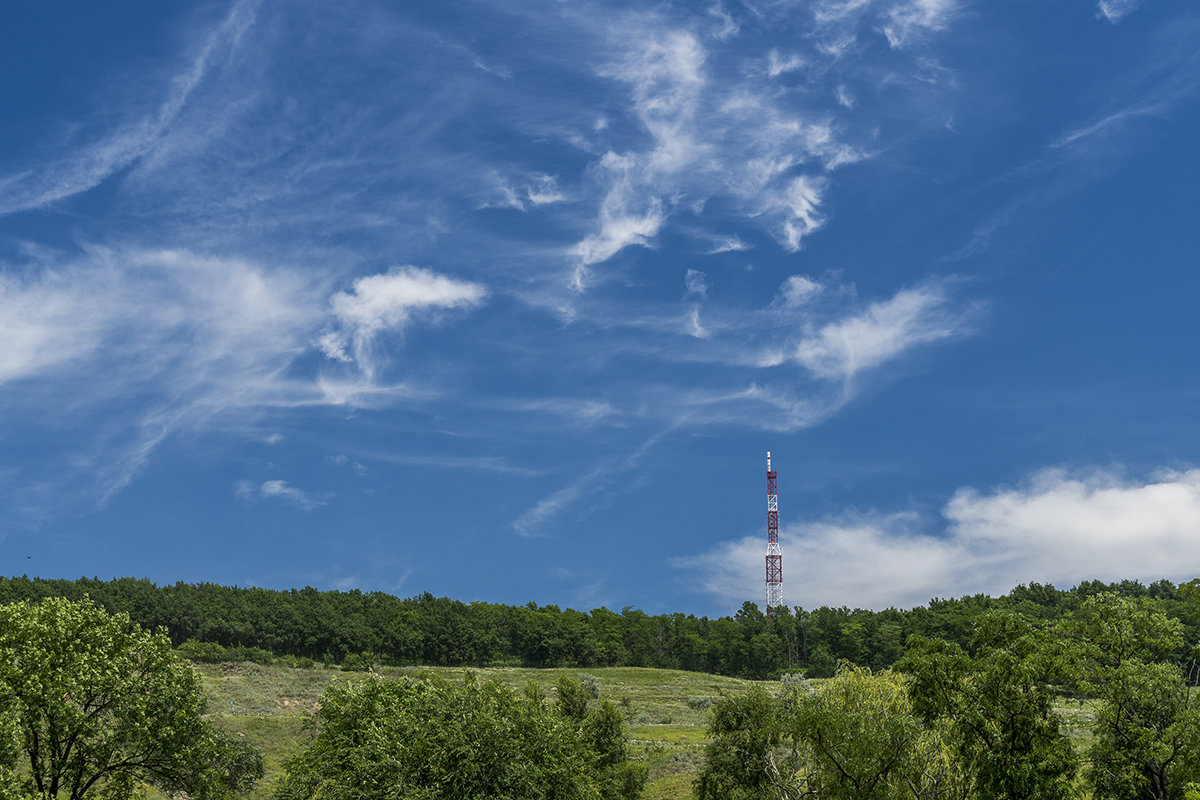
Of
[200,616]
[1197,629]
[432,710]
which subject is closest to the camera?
[432,710]

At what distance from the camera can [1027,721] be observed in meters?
36.9

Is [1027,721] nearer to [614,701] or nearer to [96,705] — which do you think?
[96,705]

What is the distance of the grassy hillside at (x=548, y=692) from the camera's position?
259ft

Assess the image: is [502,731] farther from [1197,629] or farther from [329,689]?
[1197,629]

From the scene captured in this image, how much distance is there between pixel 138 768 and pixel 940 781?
128 ft

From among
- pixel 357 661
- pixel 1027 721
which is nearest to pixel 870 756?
pixel 1027 721

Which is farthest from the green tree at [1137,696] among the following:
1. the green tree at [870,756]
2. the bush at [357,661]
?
the bush at [357,661]

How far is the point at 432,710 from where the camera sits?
4247 centimetres

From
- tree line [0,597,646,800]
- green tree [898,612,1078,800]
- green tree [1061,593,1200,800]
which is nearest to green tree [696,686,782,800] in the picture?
tree line [0,597,646,800]

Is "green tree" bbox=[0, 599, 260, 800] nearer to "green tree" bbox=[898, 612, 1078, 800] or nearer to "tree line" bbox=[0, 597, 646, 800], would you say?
"tree line" bbox=[0, 597, 646, 800]

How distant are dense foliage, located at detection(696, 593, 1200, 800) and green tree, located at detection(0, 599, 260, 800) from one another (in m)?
29.9

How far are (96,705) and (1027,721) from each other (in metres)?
41.9

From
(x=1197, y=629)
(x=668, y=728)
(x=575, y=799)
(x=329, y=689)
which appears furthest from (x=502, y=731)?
(x=1197, y=629)

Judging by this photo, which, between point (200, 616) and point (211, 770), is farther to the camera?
point (200, 616)
